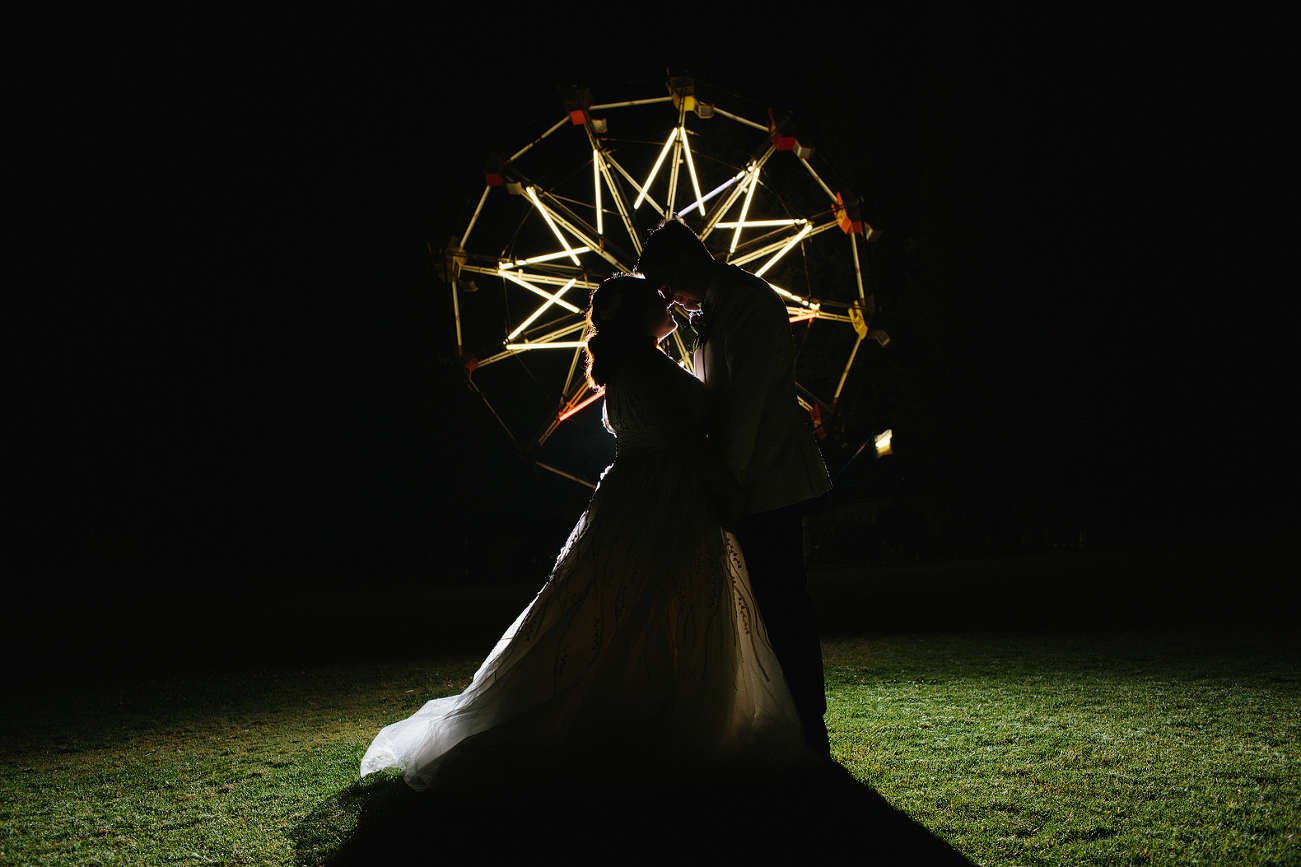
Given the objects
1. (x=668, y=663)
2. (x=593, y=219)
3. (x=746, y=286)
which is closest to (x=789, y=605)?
(x=668, y=663)

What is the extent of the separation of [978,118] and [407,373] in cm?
1430

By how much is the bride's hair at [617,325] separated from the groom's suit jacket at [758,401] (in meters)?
0.22

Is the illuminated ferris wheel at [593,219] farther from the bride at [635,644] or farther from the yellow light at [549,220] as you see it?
the bride at [635,644]

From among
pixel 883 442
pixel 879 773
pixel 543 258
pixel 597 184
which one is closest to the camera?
pixel 879 773

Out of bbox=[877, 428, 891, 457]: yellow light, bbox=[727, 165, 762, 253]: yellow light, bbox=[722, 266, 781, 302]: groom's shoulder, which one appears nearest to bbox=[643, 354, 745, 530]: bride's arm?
bbox=[722, 266, 781, 302]: groom's shoulder

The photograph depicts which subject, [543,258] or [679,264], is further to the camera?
[543,258]

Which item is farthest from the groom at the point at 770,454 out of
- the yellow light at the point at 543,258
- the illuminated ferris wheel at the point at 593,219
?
the yellow light at the point at 543,258

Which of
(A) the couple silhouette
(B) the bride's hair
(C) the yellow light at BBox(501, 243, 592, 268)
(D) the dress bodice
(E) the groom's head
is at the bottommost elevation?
(A) the couple silhouette

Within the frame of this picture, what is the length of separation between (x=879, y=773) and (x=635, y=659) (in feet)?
2.49

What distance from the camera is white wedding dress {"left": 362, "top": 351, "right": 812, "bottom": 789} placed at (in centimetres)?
182

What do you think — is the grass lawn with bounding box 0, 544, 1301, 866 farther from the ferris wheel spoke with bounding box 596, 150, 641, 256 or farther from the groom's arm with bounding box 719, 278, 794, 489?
the ferris wheel spoke with bounding box 596, 150, 641, 256

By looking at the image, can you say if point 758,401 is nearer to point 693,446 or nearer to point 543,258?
point 693,446

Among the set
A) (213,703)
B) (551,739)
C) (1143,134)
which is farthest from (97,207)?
(1143,134)

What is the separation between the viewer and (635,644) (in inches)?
76.8
